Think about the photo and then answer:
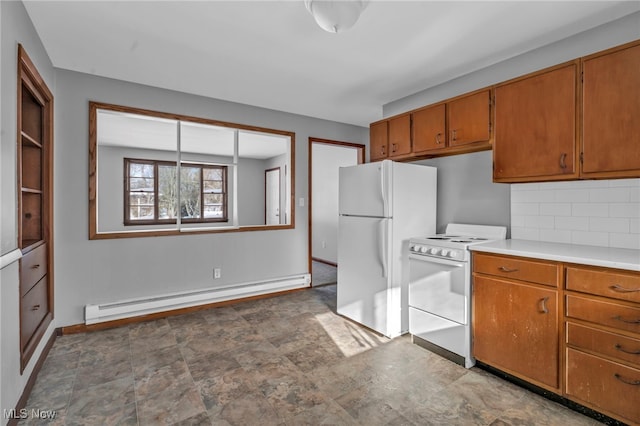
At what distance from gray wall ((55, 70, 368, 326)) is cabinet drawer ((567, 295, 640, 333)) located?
3.11 m

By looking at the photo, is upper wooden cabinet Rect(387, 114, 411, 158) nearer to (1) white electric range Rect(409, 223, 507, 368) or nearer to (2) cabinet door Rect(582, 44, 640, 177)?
(1) white electric range Rect(409, 223, 507, 368)

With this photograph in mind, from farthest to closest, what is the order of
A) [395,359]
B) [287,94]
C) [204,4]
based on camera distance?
1. [287,94]
2. [395,359]
3. [204,4]

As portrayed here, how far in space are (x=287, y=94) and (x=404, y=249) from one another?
2.14 meters

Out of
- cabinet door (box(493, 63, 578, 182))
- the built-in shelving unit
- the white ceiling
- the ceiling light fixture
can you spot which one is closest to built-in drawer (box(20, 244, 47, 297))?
the built-in shelving unit

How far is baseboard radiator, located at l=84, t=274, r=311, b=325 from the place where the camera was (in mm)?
3043

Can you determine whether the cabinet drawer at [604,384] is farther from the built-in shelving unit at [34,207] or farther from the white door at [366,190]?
the built-in shelving unit at [34,207]

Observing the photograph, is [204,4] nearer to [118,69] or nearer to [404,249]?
[118,69]

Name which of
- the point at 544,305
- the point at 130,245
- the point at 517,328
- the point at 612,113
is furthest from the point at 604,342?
the point at 130,245

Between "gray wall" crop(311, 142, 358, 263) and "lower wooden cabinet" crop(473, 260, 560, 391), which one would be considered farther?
"gray wall" crop(311, 142, 358, 263)

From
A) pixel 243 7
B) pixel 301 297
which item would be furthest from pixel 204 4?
pixel 301 297

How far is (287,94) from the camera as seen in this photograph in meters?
3.59

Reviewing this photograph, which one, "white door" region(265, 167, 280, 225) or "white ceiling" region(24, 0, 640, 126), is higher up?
"white ceiling" region(24, 0, 640, 126)

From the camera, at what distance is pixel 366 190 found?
304 cm

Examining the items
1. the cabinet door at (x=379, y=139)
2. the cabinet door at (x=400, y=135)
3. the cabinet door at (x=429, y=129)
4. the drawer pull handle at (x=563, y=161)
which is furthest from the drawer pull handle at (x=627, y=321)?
the cabinet door at (x=379, y=139)
